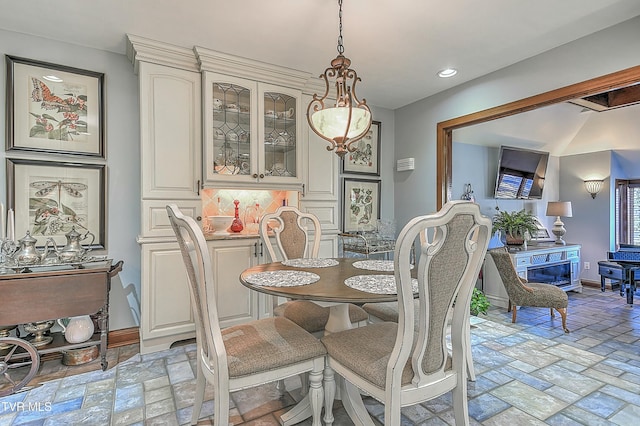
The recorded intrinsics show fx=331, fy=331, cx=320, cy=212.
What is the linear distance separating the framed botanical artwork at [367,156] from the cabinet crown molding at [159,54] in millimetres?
1964

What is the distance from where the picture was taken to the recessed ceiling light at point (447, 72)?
3.14 m

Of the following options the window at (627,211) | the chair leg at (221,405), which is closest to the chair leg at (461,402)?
the chair leg at (221,405)

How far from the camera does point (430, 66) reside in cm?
307

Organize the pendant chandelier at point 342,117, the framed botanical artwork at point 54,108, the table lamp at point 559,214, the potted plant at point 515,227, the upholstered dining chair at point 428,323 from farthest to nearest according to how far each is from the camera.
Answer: the table lamp at point 559,214
the potted plant at point 515,227
the framed botanical artwork at point 54,108
the pendant chandelier at point 342,117
the upholstered dining chair at point 428,323

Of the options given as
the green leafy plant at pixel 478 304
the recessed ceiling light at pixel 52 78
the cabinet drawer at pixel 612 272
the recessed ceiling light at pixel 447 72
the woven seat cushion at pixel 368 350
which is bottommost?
the green leafy plant at pixel 478 304

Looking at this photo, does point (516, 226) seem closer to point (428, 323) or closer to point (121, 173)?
point (428, 323)

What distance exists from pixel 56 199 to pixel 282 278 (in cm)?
207

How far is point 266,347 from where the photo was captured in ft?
5.07

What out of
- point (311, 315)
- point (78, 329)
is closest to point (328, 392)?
point (311, 315)

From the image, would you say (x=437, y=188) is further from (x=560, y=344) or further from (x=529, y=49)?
(x=560, y=344)

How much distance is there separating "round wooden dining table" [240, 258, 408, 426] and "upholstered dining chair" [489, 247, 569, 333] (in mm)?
1758

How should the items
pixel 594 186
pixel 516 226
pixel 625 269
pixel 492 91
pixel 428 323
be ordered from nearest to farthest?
pixel 428 323
pixel 492 91
pixel 625 269
pixel 516 226
pixel 594 186

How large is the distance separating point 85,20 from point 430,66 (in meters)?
2.77

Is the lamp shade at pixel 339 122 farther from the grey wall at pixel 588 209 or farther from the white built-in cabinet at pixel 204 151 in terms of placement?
the grey wall at pixel 588 209
